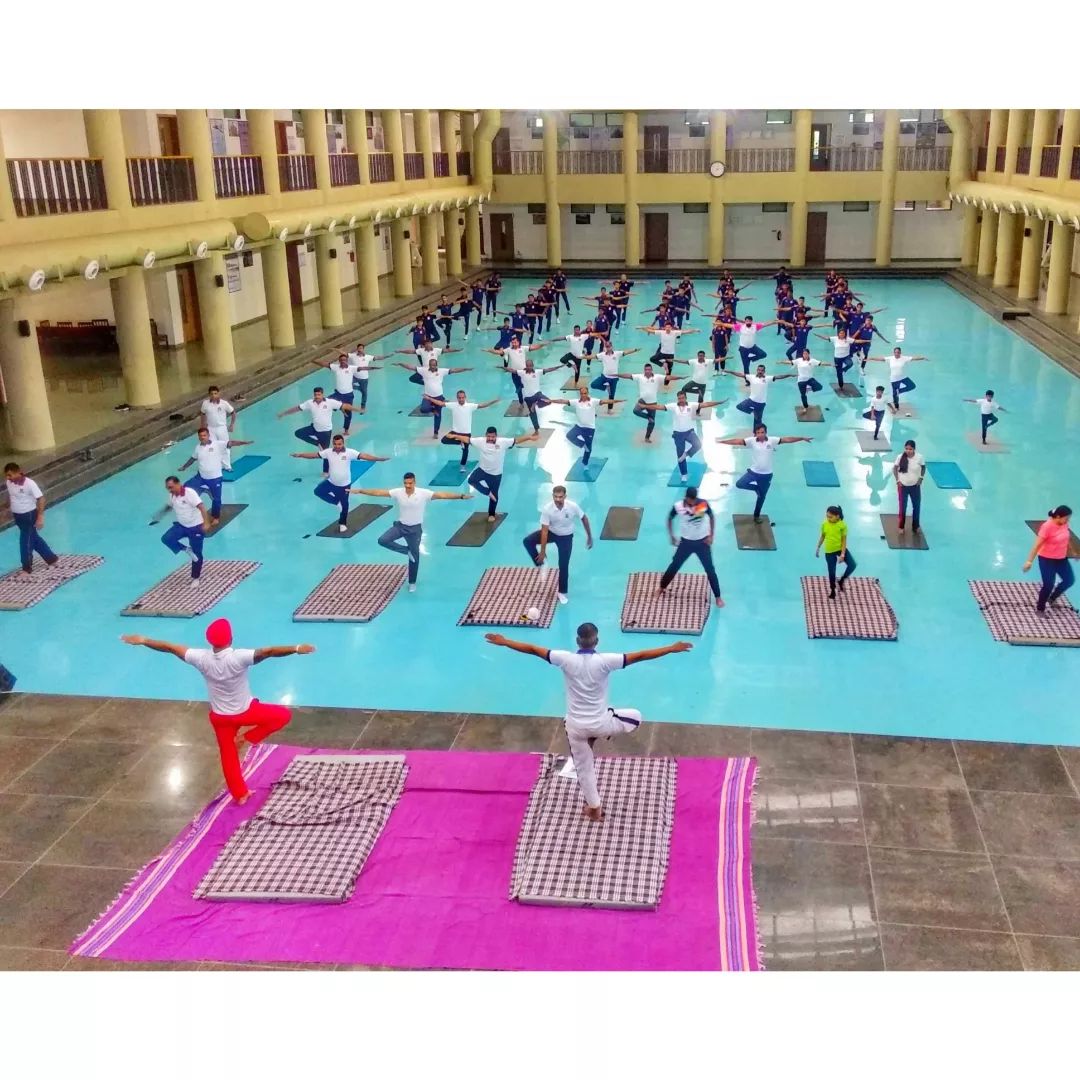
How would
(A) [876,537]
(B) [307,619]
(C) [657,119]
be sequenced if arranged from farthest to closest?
(C) [657,119]
(A) [876,537]
(B) [307,619]

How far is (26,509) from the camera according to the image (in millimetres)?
11680

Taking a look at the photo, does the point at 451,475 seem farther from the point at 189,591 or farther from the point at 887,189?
the point at 887,189

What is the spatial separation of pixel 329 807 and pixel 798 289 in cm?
2774

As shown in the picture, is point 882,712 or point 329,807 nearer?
point 329,807

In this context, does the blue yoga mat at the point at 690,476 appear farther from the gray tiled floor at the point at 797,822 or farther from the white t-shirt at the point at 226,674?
the white t-shirt at the point at 226,674

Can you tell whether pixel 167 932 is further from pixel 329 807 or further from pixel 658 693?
pixel 658 693

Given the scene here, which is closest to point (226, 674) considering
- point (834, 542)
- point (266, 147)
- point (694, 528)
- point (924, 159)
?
point (694, 528)

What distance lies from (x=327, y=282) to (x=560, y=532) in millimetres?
16730

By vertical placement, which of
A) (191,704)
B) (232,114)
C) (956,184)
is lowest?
(191,704)

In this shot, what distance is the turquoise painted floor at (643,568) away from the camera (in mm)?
9141

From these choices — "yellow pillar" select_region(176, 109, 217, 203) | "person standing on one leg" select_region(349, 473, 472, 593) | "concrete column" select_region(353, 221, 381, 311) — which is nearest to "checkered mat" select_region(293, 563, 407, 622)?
"person standing on one leg" select_region(349, 473, 472, 593)

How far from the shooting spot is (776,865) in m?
6.91

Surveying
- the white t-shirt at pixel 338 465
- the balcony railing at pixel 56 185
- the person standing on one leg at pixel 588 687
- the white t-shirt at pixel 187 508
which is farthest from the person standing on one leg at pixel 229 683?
the balcony railing at pixel 56 185
